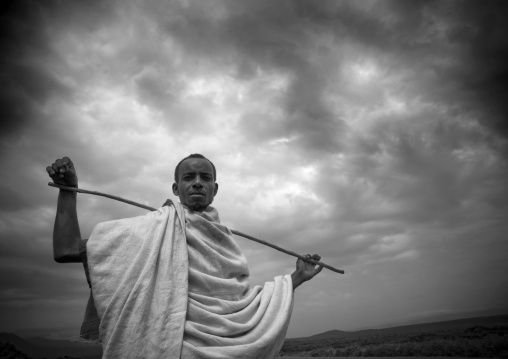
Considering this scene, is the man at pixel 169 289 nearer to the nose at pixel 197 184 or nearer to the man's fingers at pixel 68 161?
the man's fingers at pixel 68 161

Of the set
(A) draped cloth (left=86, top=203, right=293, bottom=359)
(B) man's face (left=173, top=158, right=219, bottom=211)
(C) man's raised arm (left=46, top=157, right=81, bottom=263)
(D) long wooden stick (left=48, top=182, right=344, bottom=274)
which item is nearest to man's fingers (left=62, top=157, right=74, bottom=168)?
(C) man's raised arm (left=46, top=157, right=81, bottom=263)

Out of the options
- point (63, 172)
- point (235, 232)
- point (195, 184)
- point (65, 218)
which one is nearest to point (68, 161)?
point (63, 172)

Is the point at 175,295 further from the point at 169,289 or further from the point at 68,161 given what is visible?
the point at 68,161

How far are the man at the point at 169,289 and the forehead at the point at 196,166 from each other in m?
0.56

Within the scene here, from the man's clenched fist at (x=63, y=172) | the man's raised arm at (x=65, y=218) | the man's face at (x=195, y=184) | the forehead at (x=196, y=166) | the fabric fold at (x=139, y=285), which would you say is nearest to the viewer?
the fabric fold at (x=139, y=285)

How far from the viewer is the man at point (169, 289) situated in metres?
2.23

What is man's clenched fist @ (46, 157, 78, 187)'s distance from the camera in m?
2.63

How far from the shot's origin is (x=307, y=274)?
369 cm

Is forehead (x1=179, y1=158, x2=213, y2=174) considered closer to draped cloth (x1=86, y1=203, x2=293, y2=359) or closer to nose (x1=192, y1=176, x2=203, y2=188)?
nose (x1=192, y1=176, x2=203, y2=188)

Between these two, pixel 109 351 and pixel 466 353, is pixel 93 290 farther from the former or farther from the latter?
pixel 466 353

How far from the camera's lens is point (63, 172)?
2627 mm

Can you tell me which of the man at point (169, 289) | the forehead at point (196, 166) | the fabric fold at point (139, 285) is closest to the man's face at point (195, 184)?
the forehead at point (196, 166)

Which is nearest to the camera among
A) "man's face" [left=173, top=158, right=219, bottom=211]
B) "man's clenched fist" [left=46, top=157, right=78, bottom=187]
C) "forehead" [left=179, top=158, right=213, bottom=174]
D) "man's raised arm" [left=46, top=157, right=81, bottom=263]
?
"man's raised arm" [left=46, top=157, right=81, bottom=263]

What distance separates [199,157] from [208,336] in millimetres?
2032
